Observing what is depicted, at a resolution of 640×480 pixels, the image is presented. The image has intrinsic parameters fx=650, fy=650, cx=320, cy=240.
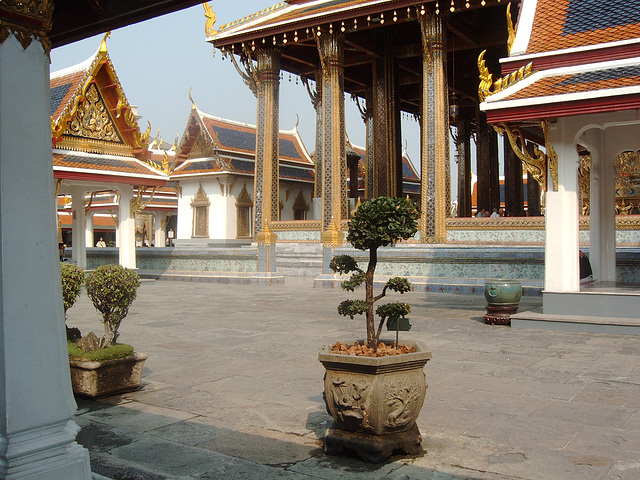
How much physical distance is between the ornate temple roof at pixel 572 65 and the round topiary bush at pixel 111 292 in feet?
18.9

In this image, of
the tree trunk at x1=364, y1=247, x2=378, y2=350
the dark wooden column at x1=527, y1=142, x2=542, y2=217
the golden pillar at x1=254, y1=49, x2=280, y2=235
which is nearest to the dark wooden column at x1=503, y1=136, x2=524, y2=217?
the dark wooden column at x1=527, y1=142, x2=542, y2=217

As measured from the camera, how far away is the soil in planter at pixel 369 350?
424 cm

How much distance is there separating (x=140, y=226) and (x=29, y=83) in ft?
148

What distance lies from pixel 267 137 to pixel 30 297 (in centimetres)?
1939

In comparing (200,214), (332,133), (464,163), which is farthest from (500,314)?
(200,214)

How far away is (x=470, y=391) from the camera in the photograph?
5.60m

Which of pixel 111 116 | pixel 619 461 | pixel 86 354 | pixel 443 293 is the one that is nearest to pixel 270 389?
pixel 86 354

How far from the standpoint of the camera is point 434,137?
1855 centimetres

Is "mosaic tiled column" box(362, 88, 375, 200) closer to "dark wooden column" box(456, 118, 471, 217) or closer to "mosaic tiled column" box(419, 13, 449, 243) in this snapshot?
"dark wooden column" box(456, 118, 471, 217)

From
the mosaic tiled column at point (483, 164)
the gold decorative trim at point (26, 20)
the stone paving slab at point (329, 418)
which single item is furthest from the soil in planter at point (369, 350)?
the mosaic tiled column at point (483, 164)

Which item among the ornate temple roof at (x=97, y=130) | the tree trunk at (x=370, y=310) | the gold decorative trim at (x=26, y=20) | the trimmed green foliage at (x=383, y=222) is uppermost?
the ornate temple roof at (x=97, y=130)

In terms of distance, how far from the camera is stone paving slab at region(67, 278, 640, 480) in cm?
387

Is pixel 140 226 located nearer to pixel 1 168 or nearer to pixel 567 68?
pixel 567 68

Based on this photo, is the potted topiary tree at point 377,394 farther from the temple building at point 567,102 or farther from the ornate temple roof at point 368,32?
the ornate temple roof at point 368,32
